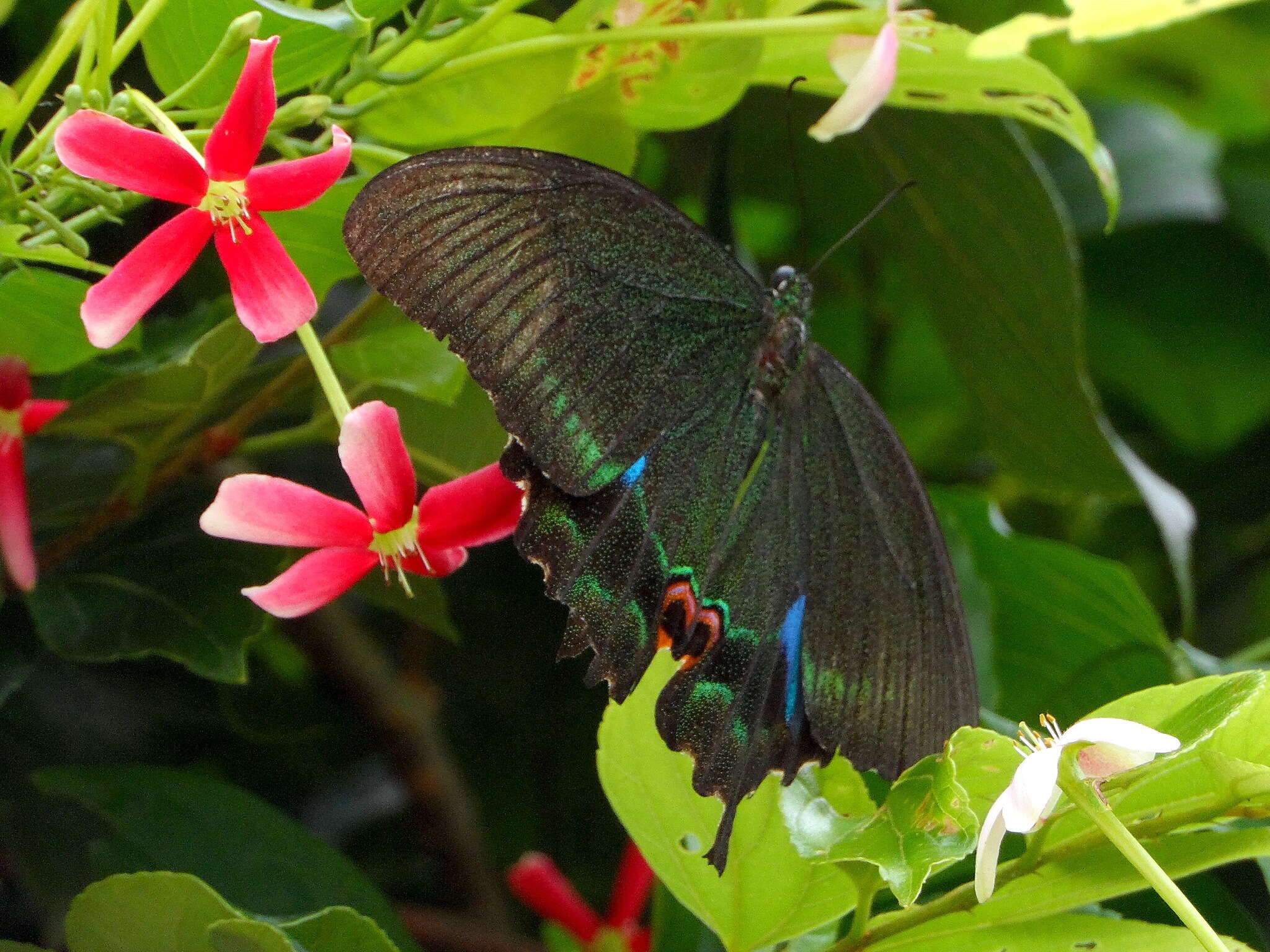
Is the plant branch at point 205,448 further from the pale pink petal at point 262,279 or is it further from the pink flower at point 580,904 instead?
the pink flower at point 580,904

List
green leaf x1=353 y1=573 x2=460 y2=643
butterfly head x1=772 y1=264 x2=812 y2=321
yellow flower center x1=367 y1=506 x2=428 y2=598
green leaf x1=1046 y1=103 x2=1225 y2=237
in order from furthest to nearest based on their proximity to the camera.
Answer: green leaf x1=1046 y1=103 x2=1225 y2=237 → green leaf x1=353 y1=573 x2=460 y2=643 → butterfly head x1=772 y1=264 x2=812 y2=321 → yellow flower center x1=367 y1=506 x2=428 y2=598

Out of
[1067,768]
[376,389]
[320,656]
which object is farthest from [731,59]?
[320,656]

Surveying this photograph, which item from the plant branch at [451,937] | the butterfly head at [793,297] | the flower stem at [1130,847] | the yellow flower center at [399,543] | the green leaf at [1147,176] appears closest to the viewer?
the flower stem at [1130,847]

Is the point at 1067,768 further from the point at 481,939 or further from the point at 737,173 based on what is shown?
the point at 737,173

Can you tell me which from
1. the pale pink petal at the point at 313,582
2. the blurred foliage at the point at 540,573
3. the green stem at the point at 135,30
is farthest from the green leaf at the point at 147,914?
the green stem at the point at 135,30

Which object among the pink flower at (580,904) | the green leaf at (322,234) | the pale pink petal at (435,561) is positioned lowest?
the pink flower at (580,904)

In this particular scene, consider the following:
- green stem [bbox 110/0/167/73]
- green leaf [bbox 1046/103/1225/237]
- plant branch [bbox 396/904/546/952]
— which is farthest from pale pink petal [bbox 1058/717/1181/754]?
green leaf [bbox 1046/103/1225/237]

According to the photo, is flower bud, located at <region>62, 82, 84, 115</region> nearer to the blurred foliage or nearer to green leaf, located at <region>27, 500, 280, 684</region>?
the blurred foliage
